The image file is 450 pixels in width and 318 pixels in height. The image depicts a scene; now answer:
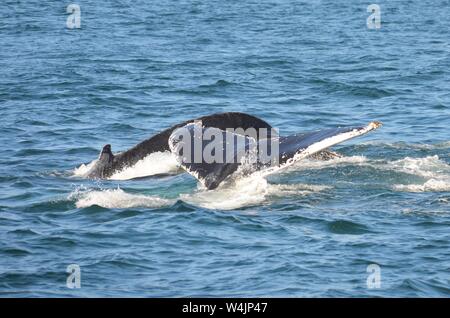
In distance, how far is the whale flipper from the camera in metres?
15.9

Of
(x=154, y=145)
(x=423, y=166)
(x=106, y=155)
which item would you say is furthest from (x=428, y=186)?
(x=106, y=155)

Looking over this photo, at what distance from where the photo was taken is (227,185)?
55.4 ft

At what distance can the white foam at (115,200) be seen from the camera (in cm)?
1717

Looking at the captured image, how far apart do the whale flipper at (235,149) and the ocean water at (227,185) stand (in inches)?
15.8

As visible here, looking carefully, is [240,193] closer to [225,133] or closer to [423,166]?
[225,133]

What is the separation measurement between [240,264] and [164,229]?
195 cm

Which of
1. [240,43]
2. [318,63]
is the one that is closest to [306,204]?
[318,63]

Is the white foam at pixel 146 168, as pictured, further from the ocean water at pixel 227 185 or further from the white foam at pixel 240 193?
the white foam at pixel 240 193

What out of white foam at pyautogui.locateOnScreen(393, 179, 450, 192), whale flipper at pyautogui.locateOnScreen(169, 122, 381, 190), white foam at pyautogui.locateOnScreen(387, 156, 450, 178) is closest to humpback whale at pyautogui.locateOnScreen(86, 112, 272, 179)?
whale flipper at pyautogui.locateOnScreen(169, 122, 381, 190)

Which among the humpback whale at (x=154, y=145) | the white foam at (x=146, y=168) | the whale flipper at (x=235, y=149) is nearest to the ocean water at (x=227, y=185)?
the white foam at (x=146, y=168)
